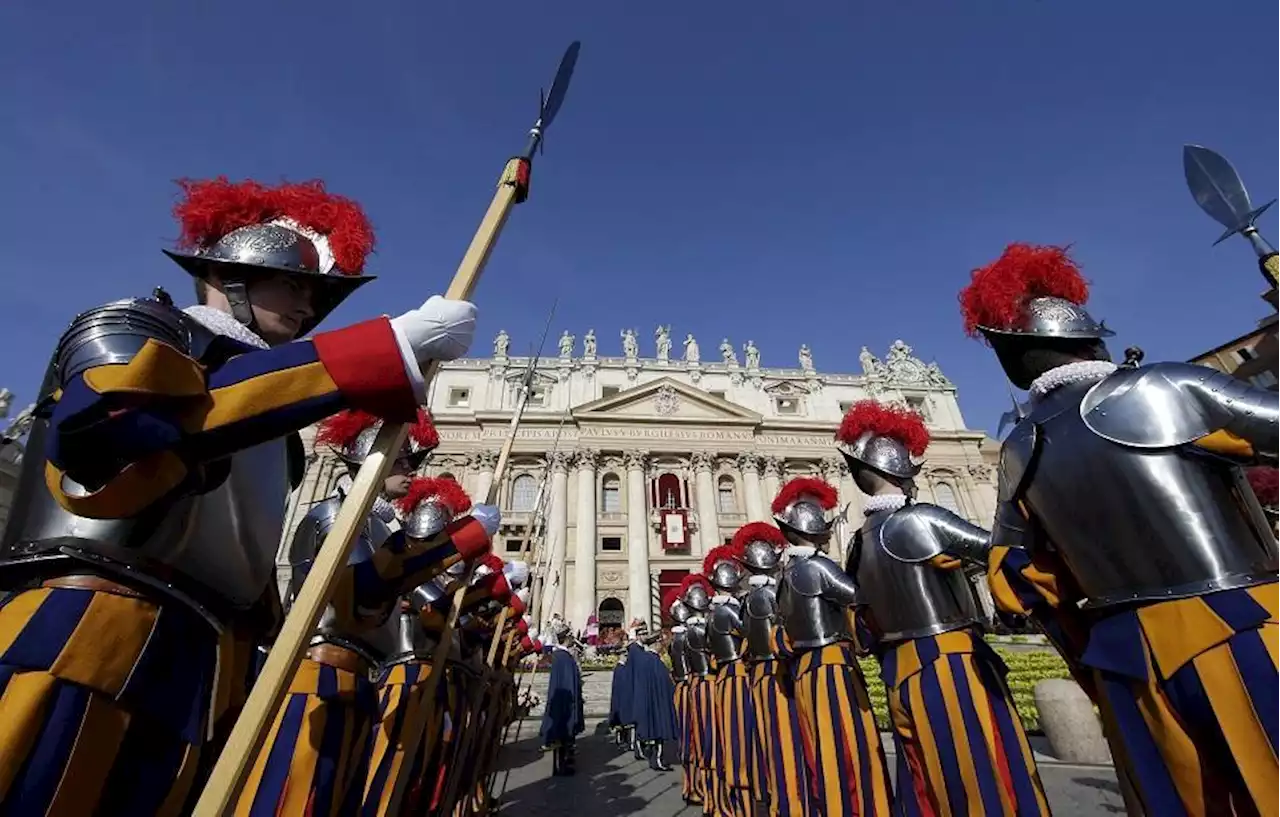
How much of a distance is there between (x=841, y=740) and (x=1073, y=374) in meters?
3.20

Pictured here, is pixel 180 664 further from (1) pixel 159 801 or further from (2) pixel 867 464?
(2) pixel 867 464

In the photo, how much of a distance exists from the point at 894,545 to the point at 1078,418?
1.61m

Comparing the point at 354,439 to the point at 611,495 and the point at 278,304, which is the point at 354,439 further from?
the point at 611,495

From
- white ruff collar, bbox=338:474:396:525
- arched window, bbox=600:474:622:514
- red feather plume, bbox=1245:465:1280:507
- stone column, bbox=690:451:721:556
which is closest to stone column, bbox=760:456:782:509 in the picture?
stone column, bbox=690:451:721:556

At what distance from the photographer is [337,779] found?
308 cm

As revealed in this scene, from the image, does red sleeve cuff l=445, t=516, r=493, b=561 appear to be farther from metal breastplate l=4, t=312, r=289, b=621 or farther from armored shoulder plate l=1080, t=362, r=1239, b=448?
armored shoulder plate l=1080, t=362, r=1239, b=448

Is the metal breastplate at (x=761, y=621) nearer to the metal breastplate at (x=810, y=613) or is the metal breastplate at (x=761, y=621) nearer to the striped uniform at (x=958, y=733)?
the metal breastplate at (x=810, y=613)

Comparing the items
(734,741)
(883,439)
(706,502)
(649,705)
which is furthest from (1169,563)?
(706,502)

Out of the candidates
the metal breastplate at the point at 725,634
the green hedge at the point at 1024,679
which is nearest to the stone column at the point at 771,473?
the green hedge at the point at 1024,679

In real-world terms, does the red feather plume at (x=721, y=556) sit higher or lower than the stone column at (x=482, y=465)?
lower

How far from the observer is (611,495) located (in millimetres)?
35406

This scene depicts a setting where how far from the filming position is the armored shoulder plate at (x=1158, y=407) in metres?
2.06

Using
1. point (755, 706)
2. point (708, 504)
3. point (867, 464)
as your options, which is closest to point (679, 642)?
point (755, 706)

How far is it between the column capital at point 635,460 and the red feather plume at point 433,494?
28.9m
